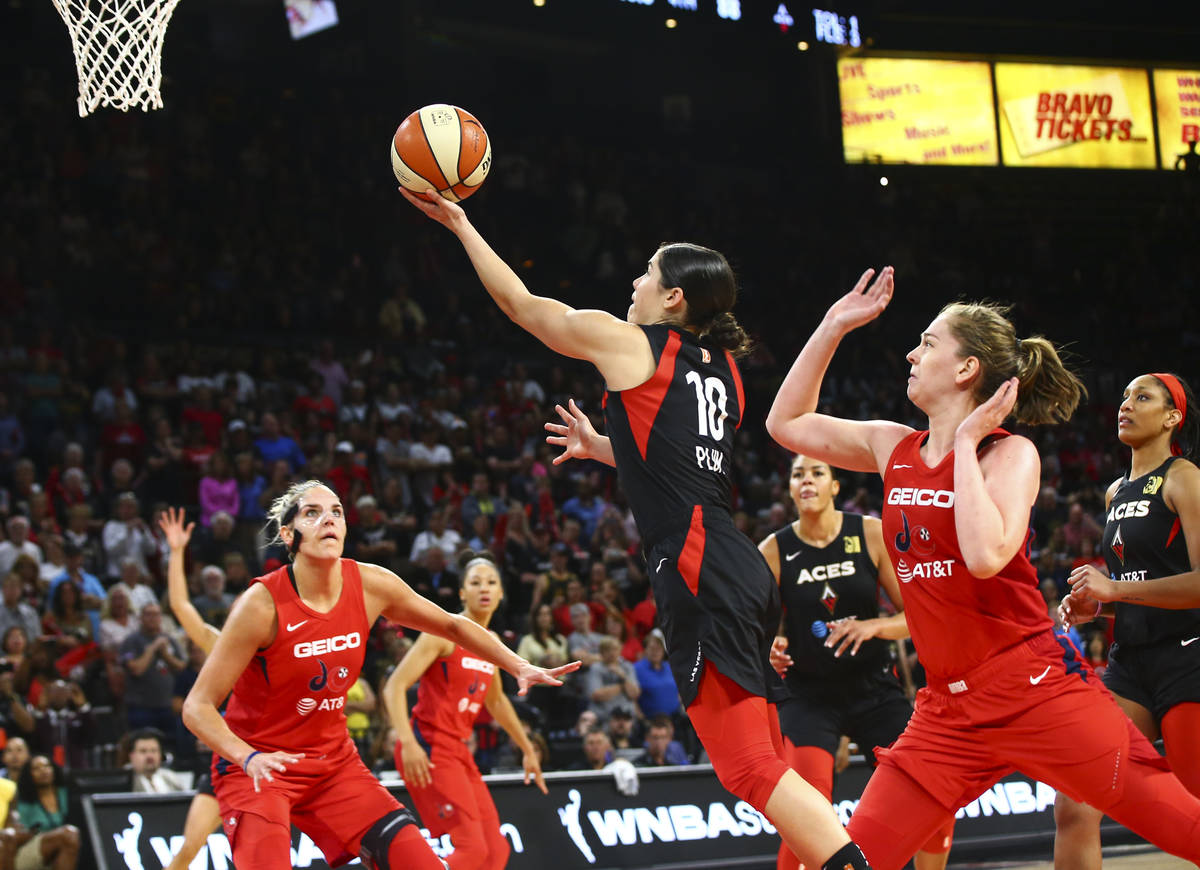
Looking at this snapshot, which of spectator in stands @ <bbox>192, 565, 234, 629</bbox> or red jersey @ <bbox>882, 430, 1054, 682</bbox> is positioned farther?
spectator in stands @ <bbox>192, 565, 234, 629</bbox>

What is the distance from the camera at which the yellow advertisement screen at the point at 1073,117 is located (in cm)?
2416

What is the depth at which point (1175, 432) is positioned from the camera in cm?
514

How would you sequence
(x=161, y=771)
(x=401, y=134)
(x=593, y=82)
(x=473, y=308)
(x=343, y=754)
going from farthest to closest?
1. (x=593, y=82)
2. (x=473, y=308)
3. (x=161, y=771)
4. (x=343, y=754)
5. (x=401, y=134)

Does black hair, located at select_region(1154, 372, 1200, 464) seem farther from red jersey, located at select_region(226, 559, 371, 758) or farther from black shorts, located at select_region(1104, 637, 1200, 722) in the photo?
red jersey, located at select_region(226, 559, 371, 758)

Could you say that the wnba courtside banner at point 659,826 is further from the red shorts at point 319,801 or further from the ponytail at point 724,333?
the ponytail at point 724,333

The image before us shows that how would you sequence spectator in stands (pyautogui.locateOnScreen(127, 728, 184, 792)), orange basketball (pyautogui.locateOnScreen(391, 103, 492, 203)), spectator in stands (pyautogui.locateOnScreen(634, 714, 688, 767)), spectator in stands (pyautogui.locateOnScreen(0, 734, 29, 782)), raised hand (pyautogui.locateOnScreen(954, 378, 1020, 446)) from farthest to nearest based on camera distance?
spectator in stands (pyautogui.locateOnScreen(634, 714, 688, 767)) → spectator in stands (pyautogui.locateOnScreen(127, 728, 184, 792)) → spectator in stands (pyautogui.locateOnScreen(0, 734, 29, 782)) → orange basketball (pyautogui.locateOnScreen(391, 103, 492, 203)) → raised hand (pyautogui.locateOnScreen(954, 378, 1020, 446))

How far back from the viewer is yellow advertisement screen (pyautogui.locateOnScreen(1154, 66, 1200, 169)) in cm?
2481

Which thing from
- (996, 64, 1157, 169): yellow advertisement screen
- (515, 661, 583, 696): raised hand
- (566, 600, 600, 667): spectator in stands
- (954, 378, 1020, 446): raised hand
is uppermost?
(996, 64, 1157, 169): yellow advertisement screen

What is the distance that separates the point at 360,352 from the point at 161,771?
7236 millimetres

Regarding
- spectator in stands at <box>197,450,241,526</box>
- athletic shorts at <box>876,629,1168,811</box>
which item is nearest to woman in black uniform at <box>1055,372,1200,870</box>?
athletic shorts at <box>876,629,1168,811</box>

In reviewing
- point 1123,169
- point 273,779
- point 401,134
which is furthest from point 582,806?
point 1123,169

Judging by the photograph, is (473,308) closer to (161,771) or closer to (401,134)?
(161,771)

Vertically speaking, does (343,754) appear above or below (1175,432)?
below

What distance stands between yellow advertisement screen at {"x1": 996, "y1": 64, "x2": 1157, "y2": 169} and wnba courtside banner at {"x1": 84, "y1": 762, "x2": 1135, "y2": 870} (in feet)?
59.9
